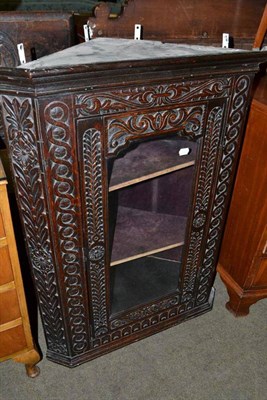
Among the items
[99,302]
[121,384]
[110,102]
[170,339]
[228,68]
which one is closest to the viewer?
[110,102]

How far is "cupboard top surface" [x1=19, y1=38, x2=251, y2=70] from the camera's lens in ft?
3.17

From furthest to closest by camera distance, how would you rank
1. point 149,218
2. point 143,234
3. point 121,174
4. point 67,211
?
1. point 149,218
2. point 143,234
3. point 121,174
4. point 67,211

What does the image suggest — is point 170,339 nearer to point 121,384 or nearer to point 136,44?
point 121,384

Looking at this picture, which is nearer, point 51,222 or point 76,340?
point 51,222

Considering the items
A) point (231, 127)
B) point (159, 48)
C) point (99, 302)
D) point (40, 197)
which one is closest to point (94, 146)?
point (40, 197)

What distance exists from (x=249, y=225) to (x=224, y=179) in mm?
368

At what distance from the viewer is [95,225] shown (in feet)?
4.18

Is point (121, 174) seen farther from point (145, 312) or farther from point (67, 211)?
point (145, 312)

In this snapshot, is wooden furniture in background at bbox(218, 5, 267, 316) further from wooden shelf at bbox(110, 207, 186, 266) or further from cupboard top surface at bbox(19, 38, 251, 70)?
cupboard top surface at bbox(19, 38, 251, 70)

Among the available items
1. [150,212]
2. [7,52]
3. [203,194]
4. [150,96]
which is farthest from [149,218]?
[7,52]

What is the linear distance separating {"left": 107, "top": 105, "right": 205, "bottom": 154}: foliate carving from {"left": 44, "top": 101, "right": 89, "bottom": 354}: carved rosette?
0.14 m

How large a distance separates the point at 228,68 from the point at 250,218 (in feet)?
2.50

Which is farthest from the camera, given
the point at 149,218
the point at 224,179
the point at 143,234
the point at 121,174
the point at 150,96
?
the point at 149,218

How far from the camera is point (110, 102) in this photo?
1044 mm
